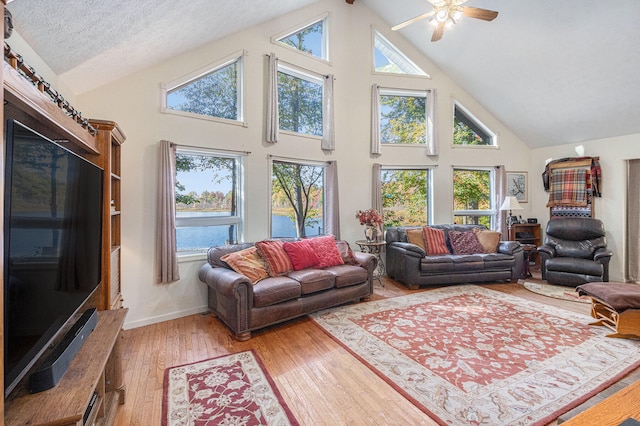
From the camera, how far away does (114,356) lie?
1.85 m

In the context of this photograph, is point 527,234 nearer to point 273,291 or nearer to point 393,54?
point 393,54

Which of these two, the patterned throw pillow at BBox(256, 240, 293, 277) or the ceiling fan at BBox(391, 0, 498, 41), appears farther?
the patterned throw pillow at BBox(256, 240, 293, 277)

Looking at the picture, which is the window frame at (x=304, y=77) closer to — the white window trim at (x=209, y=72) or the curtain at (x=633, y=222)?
the white window trim at (x=209, y=72)

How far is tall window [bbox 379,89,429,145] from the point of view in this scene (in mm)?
5512

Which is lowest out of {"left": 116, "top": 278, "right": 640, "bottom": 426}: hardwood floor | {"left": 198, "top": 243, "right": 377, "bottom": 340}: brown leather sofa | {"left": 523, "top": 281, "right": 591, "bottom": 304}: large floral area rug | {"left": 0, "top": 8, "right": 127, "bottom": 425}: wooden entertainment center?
{"left": 116, "top": 278, "right": 640, "bottom": 426}: hardwood floor

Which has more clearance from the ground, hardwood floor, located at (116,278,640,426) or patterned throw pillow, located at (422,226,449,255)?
patterned throw pillow, located at (422,226,449,255)

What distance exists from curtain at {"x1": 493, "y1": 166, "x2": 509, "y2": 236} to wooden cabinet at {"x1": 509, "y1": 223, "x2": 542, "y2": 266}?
0.19m

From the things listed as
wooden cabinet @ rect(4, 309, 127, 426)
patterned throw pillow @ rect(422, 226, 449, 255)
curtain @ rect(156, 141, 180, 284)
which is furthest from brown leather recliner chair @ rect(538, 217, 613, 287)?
wooden cabinet @ rect(4, 309, 127, 426)

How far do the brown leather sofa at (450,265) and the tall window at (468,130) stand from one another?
231 cm

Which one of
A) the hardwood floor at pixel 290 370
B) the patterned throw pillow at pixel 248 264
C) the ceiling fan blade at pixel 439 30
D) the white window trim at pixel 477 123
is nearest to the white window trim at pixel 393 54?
the white window trim at pixel 477 123

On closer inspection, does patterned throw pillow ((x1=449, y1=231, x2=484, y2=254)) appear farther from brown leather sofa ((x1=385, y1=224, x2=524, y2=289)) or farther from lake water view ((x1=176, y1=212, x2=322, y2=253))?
lake water view ((x1=176, y1=212, x2=322, y2=253))

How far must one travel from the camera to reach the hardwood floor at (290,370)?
5.90ft

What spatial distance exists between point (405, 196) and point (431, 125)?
1.49 meters

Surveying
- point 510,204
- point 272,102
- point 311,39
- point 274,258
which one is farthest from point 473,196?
point 274,258
